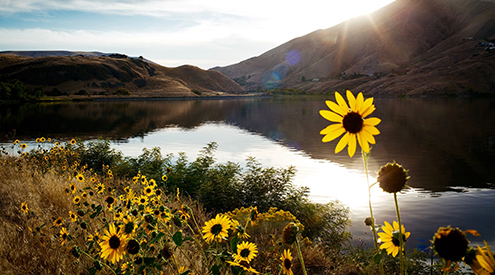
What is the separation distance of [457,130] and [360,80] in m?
130

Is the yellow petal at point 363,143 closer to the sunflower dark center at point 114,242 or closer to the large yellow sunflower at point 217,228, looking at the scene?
the large yellow sunflower at point 217,228

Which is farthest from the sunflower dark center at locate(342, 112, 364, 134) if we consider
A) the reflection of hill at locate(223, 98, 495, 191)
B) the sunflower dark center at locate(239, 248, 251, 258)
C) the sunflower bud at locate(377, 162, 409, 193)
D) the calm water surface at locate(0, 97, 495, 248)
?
the reflection of hill at locate(223, 98, 495, 191)

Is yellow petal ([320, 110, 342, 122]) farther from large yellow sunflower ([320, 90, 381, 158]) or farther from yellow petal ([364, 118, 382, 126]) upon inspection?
yellow petal ([364, 118, 382, 126])

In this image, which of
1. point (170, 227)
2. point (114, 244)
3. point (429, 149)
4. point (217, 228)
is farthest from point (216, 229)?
point (429, 149)

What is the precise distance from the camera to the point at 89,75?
125 meters

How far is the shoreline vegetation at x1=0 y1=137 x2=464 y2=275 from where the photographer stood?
105 inches

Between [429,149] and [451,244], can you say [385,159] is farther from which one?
[451,244]

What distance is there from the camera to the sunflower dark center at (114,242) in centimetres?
251

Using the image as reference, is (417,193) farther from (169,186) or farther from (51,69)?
(51,69)

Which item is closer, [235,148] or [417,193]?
[417,193]

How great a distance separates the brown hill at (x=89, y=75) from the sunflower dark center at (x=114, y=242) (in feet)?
400

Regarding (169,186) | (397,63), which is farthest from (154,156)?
(397,63)

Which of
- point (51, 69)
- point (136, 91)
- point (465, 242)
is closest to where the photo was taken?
point (465, 242)

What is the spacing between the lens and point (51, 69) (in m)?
120
